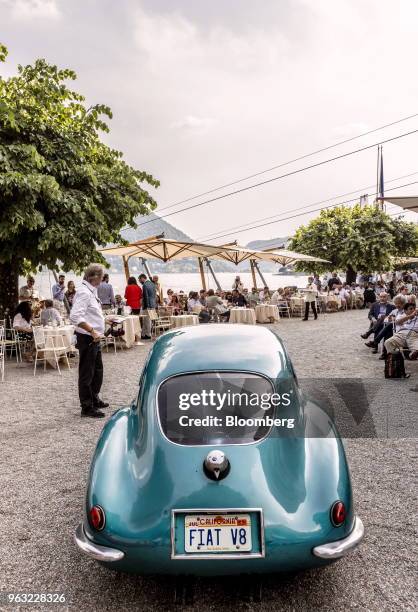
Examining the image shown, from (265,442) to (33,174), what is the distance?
360 inches

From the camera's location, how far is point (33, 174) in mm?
10312

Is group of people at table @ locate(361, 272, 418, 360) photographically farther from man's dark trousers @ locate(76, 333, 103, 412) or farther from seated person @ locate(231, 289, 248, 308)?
seated person @ locate(231, 289, 248, 308)

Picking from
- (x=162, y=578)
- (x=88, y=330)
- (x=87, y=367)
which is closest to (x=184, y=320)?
(x=87, y=367)

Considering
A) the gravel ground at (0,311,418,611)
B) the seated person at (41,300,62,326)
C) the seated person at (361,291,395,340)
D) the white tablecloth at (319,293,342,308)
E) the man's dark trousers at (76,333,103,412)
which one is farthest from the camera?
the white tablecloth at (319,293,342,308)

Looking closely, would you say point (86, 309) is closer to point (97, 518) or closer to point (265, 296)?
point (97, 518)

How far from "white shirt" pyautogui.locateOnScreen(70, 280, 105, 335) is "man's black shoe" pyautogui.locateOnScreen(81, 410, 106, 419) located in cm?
109

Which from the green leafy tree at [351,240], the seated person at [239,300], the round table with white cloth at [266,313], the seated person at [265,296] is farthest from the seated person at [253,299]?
the green leafy tree at [351,240]

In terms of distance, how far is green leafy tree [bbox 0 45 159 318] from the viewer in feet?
34.0

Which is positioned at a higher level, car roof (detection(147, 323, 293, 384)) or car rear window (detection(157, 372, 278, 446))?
car roof (detection(147, 323, 293, 384))

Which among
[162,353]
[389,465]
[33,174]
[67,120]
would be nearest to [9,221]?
[33,174]

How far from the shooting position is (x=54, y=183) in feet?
34.0

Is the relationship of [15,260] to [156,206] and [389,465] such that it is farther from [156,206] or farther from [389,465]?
[389,465]

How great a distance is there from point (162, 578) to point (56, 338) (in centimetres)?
864

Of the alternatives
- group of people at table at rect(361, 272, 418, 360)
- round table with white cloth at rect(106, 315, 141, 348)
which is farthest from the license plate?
round table with white cloth at rect(106, 315, 141, 348)
